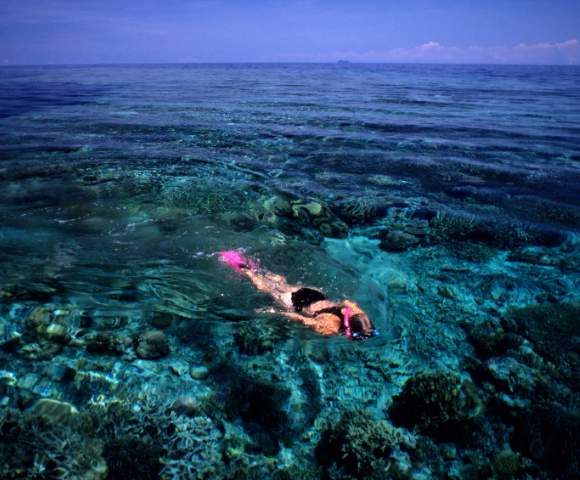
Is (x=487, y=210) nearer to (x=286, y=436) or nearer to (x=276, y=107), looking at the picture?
(x=286, y=436)

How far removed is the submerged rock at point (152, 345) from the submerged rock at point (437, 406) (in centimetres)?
337

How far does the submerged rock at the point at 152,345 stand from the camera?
4.91m

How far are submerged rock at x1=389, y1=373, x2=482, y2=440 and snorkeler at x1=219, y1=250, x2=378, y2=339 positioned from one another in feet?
3.94

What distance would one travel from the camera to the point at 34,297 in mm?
5676

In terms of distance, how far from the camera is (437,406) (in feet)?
13.9

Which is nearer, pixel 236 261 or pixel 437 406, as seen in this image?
pixel 437 406

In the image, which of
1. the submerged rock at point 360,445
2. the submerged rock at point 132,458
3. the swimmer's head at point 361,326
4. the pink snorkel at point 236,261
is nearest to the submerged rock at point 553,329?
the swimmer's head at point 361,326

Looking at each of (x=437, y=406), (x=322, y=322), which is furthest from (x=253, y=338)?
(x=437, y=406)

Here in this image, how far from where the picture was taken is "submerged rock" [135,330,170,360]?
4.91 meters

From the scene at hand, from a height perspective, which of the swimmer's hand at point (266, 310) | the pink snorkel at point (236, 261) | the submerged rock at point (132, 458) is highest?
the pink snorkel at point (236, 261)

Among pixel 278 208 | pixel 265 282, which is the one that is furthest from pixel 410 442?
pixel 278 208

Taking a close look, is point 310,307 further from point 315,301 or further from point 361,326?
point 361,326

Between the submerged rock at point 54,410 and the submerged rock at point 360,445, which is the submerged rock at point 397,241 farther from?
the submerged rock at point 54,410

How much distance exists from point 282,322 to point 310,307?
25.8 inches
